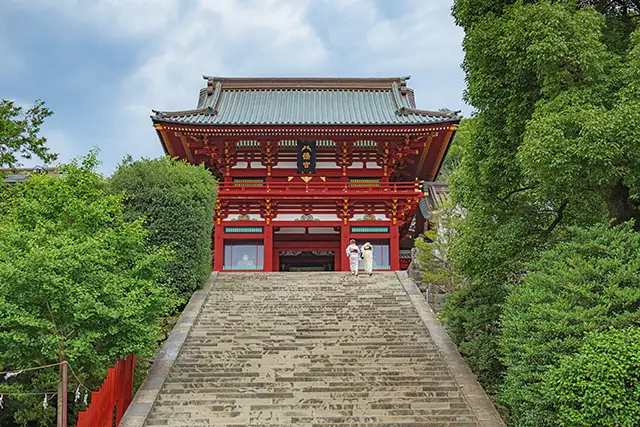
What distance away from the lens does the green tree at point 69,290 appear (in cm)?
797

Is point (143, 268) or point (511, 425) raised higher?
point (143, 268)

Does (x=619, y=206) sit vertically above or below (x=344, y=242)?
below

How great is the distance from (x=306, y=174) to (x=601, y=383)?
15823mm

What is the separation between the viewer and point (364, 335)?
39.1ft

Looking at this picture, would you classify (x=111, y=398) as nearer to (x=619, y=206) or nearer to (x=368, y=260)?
(x=619, y=206)

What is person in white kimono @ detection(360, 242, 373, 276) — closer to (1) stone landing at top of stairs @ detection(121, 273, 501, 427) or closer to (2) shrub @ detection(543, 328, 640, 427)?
(1) stone landing at top of stairs @ detection(121, 273, 501, 427)

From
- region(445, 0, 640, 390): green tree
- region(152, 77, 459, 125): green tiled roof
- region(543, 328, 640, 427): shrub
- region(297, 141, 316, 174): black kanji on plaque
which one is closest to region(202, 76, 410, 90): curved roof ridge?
region(152, 77, 459, 125): green tiled roof

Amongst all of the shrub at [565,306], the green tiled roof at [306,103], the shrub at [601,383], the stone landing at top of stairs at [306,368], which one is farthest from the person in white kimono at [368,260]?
the shrub at [601,383]

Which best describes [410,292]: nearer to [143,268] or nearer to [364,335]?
[364,335]

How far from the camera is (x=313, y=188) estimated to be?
67.6 ft

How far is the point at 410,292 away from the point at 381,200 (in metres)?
6.56

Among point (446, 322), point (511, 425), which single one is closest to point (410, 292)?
point (446, 322)

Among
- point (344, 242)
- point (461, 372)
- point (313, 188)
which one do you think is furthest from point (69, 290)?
point (344, 242)

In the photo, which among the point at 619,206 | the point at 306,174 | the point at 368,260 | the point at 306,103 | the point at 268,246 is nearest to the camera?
the point at 619,206
